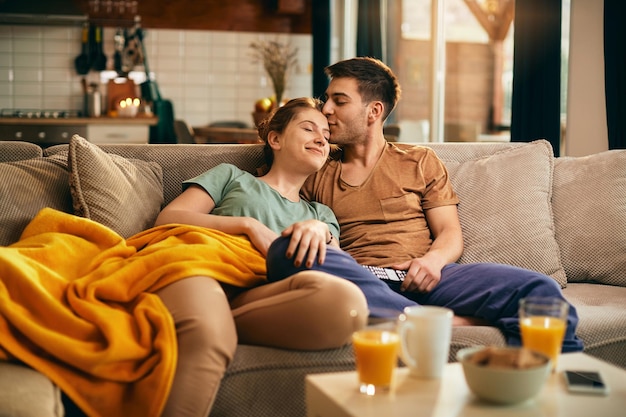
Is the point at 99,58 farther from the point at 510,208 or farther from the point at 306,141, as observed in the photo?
the point at 510,208

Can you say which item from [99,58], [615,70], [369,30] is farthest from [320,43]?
[615,70]

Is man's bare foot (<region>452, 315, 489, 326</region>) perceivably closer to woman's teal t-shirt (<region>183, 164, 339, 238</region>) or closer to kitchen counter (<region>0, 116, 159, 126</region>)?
woman's teal t-shirt (<region>183, 164, 339, 238</region>)

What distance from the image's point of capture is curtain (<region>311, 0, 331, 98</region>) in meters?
6.76

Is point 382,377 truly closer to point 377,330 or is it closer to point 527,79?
point 377,330

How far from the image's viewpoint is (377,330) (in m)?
1.34

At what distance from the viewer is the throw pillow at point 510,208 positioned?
2.40 meters

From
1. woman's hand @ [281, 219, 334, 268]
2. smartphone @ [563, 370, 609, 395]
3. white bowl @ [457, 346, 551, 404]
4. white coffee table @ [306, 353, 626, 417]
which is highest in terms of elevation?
woman's hand @ [281, 219, 334, 268]

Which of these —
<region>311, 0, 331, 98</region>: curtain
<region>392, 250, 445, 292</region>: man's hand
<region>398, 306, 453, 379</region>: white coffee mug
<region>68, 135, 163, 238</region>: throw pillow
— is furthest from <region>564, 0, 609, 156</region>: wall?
<region>311, 0, 331, 98</region>: curtain

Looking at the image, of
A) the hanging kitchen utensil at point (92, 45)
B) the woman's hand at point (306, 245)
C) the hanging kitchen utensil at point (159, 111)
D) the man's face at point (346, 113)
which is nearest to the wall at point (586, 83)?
the man's face at point (346, 113)

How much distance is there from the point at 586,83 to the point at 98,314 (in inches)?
111

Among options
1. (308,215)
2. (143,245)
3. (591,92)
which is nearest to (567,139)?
(591,92)

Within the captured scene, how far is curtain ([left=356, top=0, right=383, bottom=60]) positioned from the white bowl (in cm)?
513

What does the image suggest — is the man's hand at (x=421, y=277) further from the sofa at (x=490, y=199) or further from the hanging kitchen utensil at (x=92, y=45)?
the hanging kitchen utensil at (x=92, y=45)

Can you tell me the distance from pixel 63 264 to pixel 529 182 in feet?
4.78
